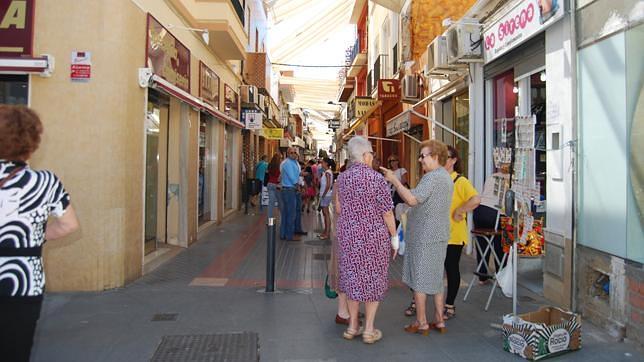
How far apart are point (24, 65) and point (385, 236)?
4512 mm

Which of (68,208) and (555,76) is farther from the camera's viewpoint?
(555,76)

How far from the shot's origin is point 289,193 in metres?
11.1

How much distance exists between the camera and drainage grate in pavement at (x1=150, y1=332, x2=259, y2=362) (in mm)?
4309

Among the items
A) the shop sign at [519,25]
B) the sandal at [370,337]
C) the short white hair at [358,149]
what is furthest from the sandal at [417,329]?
the shop sign at [519,25]

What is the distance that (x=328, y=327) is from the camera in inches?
204

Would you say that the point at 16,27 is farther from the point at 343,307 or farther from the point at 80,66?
the point at 343,307

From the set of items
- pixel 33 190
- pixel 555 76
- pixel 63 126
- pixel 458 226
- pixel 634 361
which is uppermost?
pixel 555 76

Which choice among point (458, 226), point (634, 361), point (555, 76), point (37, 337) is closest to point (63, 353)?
point (37, 337)

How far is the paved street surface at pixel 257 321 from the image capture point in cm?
445

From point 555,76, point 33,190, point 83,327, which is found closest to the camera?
point 33,190

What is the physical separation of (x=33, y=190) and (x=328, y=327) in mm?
3238

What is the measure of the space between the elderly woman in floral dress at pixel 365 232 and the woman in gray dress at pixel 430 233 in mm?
375

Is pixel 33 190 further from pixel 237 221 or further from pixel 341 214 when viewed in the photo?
pixel 237 221

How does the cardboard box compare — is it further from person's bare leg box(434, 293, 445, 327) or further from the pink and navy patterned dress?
the pink and navy patterned dress
